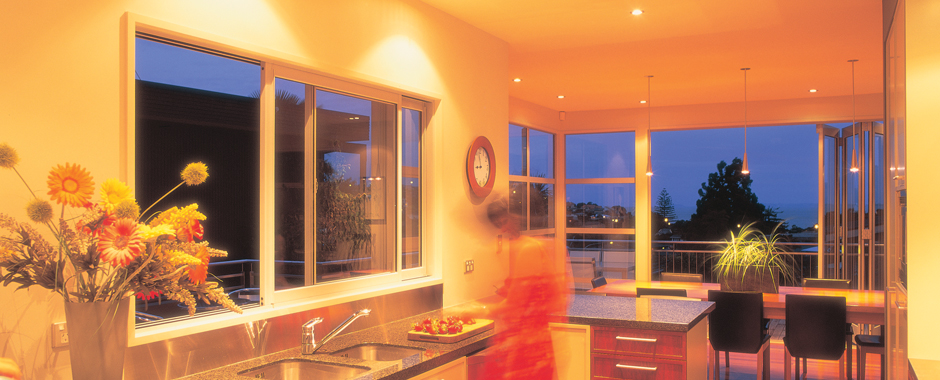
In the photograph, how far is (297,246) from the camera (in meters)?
2.84

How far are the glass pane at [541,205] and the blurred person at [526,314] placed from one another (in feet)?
17.7

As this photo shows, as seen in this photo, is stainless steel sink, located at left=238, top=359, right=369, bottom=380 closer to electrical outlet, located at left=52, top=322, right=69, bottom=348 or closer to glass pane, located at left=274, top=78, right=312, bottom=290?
glass pane, located at left=274, top=78, right=312, bottom=290

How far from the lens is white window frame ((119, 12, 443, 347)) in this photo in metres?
2.04

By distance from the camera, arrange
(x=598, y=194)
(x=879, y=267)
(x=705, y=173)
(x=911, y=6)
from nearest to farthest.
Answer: (x=911, y=6), (x=879, y=267), (x=598, y=194), (x=705, y=173)

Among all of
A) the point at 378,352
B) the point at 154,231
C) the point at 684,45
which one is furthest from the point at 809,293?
the point at 154,231

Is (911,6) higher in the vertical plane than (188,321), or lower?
higher

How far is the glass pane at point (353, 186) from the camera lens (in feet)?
9.88

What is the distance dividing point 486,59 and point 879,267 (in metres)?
5.41

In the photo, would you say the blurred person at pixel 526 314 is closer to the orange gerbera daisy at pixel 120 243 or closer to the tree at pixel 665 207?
the orange gerbera daisy at pixel 120 243

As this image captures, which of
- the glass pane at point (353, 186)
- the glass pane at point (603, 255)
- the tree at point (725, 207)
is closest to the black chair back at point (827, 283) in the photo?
the glass pane at point (603, 255)

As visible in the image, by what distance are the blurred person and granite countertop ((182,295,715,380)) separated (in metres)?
0.31

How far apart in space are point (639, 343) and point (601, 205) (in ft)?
17.7

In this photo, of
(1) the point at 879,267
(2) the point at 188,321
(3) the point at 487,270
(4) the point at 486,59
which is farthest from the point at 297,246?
(1) the point at 879,267

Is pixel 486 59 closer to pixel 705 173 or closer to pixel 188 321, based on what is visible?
pixel 188 321
